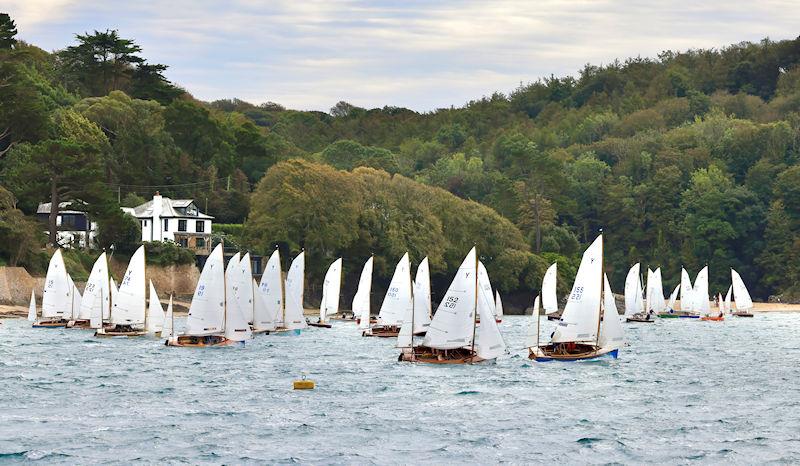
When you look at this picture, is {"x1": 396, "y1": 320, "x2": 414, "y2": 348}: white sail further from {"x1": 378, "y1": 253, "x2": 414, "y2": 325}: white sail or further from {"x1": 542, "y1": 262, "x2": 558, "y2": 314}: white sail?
{"x1": 542, "y1": 262, "x2": 558, "y2": 314}: white sail

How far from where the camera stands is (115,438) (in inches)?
1686

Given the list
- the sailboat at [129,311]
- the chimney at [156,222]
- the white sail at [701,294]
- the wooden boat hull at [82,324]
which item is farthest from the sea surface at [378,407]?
the white sail at [701,294]

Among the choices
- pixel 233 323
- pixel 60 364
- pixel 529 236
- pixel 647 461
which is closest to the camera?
pixel 647 461

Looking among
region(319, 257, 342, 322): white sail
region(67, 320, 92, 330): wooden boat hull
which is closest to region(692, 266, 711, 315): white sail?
region(319, 257, 342, 322): white sail

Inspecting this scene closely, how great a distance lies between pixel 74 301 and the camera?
3898 inches

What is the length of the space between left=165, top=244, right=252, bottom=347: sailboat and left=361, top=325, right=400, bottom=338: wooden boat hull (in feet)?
48.4

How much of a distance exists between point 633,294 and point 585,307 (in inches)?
2393

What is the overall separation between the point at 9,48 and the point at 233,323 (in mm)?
78907

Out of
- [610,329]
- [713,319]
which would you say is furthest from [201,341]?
[713,319]

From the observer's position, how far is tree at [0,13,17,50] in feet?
464

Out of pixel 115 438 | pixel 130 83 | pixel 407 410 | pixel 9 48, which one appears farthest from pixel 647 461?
pixel 130 83

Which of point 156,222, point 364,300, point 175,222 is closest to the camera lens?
point 364,300

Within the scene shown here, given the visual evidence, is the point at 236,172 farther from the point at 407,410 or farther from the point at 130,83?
the point at 407,410

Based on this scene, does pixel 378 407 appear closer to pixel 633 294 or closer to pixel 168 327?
pixel 168 327
